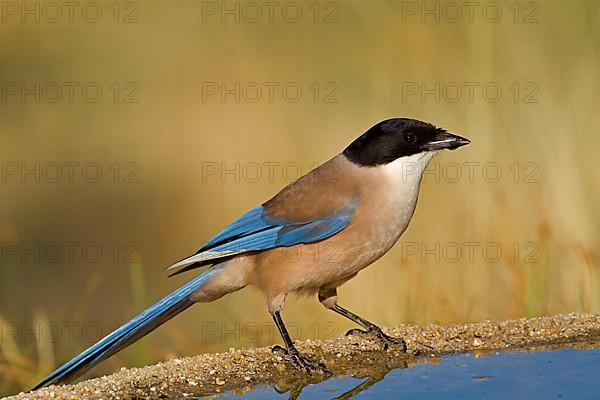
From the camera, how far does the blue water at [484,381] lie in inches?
131

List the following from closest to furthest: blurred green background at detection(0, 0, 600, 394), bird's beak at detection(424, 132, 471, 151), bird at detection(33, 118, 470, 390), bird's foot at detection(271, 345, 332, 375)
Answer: bird's foot at detection(271, 345, 332, 375) < bird at detection(33, 118, 470, 390) < bird's beak at detection(424, 132, 471, 151) < blurred green background at detection(0, 0, 600, 394)

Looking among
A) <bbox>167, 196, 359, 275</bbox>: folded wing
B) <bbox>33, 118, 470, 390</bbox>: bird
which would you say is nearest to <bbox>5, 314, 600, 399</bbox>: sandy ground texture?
<bbox>33, 118, 470, 390</bbox>: bird

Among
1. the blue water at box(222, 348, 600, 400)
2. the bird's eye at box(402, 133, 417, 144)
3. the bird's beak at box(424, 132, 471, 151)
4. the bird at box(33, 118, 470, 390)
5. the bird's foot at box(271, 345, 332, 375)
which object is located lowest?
the blue water at box(222, 348, 600, 400)

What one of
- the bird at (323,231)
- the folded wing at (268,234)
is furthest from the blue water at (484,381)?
the folded wing at (268,234)

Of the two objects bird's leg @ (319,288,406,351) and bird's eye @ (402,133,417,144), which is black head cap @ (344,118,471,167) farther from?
bird's leg @ (319,288,406,351)

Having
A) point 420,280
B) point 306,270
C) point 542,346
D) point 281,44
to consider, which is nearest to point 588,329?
point 542,346

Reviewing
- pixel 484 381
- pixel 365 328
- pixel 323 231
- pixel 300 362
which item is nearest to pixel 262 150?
pixel 323 231

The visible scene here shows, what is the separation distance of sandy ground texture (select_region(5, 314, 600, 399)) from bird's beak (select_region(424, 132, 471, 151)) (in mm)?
901

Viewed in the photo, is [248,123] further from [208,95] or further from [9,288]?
[9,288]

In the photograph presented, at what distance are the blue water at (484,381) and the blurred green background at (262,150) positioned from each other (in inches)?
64.9

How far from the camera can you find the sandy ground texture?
3.42 metres

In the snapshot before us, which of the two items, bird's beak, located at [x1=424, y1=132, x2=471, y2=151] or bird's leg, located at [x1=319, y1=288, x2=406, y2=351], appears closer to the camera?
bird's leg, located at [x1=319, y1=288, x2=406, y2=351]

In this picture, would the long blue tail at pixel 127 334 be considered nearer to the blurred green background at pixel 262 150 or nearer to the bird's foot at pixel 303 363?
the blurred green background at pixel 262 150

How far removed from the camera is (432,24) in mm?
8039
